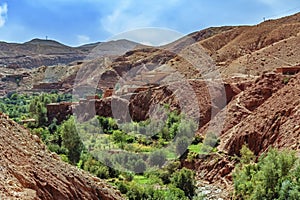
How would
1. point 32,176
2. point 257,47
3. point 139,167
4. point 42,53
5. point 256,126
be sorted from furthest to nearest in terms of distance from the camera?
point 42,53
point 257,47
point 139,167
point 256,126
point 32,176

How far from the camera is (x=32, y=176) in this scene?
834 centimetres

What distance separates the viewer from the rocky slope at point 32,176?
737cm

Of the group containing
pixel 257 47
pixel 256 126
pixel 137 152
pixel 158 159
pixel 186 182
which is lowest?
pixel 186 182

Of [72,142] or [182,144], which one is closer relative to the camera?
[182,144]

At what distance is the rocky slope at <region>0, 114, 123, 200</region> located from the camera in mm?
7368

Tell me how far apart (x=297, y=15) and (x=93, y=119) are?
140 ft

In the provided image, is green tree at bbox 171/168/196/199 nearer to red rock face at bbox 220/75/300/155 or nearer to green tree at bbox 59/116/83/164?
red rock face at bbox 220/75/300/155

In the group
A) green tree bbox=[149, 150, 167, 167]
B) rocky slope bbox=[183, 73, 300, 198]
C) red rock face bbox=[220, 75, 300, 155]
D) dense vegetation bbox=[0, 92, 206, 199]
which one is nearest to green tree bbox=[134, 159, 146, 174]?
dense vegetation bbox=[0, 92, 206, 199]

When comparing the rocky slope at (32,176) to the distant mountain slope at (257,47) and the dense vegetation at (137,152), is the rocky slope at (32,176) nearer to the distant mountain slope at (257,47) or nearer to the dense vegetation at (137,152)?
the dense vegetation at (137,152)

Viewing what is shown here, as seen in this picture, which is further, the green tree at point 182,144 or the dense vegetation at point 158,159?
the green tree at point 182,144

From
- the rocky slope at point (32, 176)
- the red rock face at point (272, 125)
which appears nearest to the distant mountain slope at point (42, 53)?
the red rock face at point (272, 125)

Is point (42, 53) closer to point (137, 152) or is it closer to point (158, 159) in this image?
point (137, 152)

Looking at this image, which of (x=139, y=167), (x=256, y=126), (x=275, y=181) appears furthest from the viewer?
(x=139, y=167)

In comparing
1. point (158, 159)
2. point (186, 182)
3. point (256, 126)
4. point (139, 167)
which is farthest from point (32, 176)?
point (158, 159)
